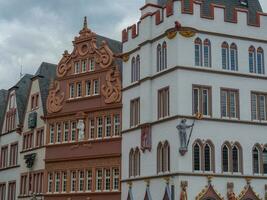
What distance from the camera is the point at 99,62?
168 feet

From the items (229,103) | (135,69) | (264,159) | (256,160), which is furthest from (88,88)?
(264,159)

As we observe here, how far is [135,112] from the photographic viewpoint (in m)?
46.2

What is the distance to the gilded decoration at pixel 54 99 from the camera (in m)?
54.0

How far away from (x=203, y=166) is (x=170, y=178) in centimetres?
231

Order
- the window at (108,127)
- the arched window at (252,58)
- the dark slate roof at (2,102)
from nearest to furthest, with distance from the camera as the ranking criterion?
the arched window at (252,58), the window at (108,127), the dark slate roof at (2,102)

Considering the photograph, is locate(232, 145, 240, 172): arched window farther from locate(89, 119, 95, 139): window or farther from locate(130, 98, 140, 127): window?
locate(89, 119, 95, 139): window

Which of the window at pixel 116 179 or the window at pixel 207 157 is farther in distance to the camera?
the window at pixel 116 179

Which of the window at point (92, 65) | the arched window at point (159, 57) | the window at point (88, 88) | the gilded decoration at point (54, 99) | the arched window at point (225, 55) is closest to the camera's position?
the arched window at point (225, 55)

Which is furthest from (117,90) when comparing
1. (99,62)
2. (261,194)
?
(261,194)

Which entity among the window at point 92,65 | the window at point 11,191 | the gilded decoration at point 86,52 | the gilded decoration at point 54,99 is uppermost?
the gilded decoration at point 86,52

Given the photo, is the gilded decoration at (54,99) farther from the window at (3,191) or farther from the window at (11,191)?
the window at (3,191)

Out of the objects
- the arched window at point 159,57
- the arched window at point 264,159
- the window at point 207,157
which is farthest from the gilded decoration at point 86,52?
the arched window at point 264,159

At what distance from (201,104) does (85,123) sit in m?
13.6

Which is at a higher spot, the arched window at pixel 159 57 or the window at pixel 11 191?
the arched window at pixel 159 57
